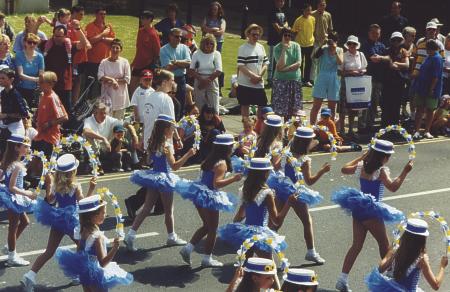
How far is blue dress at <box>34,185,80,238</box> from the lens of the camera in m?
10.8

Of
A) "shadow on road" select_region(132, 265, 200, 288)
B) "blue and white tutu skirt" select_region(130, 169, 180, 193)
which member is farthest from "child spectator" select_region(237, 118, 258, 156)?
"shadow on road" select_region(132, 265, 200, 288)

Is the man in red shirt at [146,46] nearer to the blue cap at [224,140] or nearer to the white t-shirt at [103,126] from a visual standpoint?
the white t-shirt at [103,126]

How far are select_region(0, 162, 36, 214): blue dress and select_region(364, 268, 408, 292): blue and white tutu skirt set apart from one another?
4469 mm

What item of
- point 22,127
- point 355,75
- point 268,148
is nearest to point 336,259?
point 268,148

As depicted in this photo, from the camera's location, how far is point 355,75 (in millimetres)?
18953

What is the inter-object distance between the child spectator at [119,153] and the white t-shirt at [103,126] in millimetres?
79

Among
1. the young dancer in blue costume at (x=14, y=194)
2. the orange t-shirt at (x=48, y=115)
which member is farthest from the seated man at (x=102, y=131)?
the young dancer in blue costume at (x=14, y=194)

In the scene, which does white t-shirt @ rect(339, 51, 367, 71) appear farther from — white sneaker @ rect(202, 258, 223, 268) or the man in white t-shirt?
white sneaker @ rect(202, 258, 223, 268)

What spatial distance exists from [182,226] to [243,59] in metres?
5.79

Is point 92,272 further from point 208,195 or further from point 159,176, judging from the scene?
point 159,176

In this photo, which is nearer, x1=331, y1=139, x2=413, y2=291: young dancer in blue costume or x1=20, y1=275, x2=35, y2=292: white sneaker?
x1=20, y1=275, x2=35, y2=292: white sneaker

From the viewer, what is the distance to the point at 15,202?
11.5 m

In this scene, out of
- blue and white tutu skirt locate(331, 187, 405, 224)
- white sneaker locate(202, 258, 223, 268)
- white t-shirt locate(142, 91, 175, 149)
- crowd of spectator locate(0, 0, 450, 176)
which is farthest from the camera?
crowd of spectator locate(0, 0, 450, 176)

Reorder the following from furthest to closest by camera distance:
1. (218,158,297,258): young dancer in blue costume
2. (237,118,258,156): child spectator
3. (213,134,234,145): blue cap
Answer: (237,118,258,156): child spectator, (213,134,234,145): blue cap, (218,158,297,258): young dancer in blue costume
